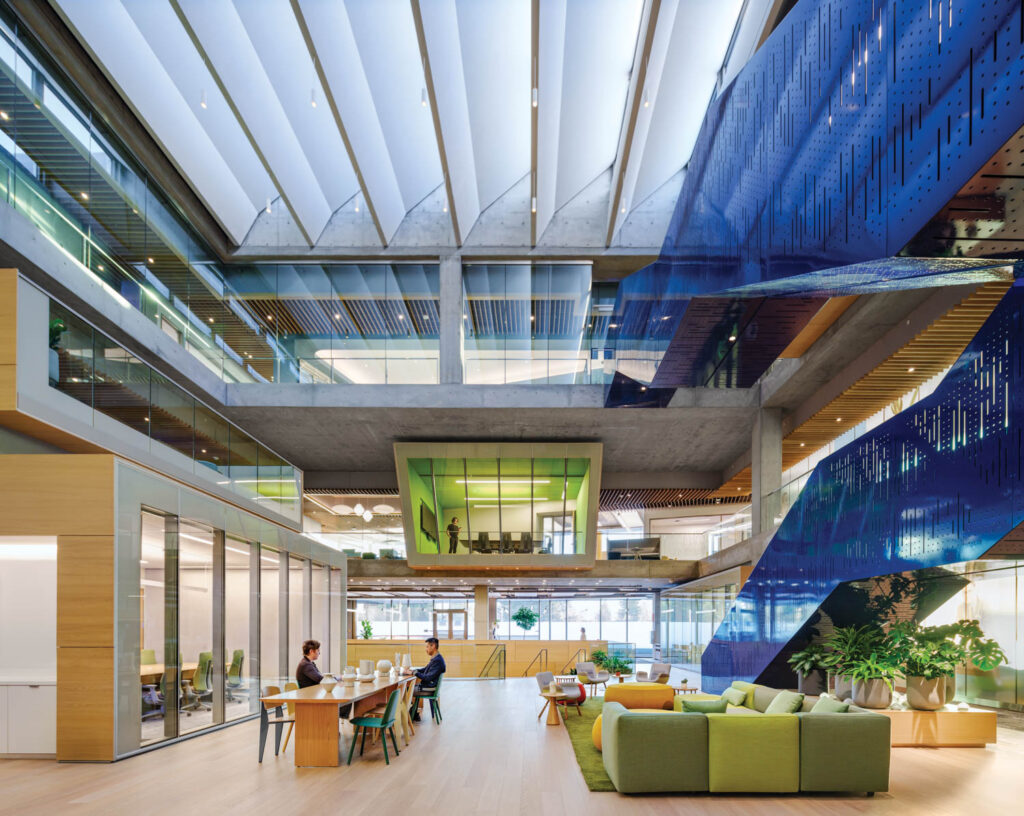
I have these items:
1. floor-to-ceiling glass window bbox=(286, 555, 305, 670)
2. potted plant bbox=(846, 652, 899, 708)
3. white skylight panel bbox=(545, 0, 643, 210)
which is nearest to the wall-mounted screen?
floor-to-ceiling glass window bbox=(286, 555, 305, 670)

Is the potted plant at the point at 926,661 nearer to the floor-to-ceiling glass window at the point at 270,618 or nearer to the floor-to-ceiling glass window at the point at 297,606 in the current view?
the floor-to-ceiling glass window at the point at 270,618

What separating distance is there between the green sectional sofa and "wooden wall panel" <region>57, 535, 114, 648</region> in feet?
17.8

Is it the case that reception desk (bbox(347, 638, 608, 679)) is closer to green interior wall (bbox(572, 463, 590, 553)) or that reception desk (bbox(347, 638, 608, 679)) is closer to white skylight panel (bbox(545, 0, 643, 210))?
green interior wall (bbox(572, 463, 590, 553))

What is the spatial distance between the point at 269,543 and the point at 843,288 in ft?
35.0

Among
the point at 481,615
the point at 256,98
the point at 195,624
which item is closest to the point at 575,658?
the point at 481,615

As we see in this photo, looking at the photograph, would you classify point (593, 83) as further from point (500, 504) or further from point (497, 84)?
point (500, 504)

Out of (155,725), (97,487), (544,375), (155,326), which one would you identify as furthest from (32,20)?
(544,375)

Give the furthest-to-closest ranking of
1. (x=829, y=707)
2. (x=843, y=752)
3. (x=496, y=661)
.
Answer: (x=496, y=661) < (x=829, y=707) < (x=843, y=752)

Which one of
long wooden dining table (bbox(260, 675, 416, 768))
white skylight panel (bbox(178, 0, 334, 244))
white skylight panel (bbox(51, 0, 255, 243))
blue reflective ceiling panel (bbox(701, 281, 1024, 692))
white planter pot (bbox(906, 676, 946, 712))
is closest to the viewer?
blue reflective ceiling panel (bbox(701, 281, 1024, 692))

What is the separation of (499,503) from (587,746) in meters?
13.1

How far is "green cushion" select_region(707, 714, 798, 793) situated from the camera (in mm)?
7637

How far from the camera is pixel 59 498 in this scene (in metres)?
9.35

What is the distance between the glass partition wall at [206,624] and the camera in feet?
33.0

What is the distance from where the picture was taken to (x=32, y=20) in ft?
40.6
